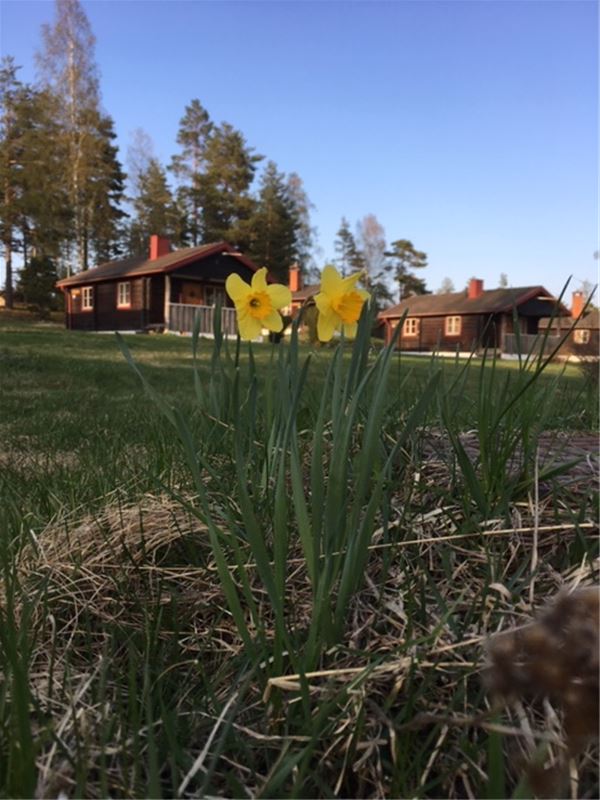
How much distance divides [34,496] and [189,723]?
105 centimetres

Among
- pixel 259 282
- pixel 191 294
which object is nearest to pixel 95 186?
pixel 191 294

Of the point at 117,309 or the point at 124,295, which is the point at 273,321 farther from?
the point at 117,309

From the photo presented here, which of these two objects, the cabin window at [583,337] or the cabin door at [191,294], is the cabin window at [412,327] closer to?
the cabin door at [191,294]

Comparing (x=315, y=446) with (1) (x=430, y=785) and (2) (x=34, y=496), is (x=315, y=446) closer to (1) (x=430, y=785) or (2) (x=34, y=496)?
(1) (x=430, y=785)

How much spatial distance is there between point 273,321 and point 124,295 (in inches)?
1041

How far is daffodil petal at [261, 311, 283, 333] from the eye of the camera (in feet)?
3.82

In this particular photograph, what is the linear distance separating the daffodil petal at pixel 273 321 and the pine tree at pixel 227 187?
38.2 meters

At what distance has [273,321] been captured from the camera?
118 centimetres

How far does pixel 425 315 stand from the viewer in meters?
33.9

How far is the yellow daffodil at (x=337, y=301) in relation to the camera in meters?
1.06

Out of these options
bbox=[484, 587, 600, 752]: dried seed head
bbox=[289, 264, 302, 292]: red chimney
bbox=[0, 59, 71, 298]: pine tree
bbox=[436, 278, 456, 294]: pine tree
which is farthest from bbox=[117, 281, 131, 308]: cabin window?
bbox=[436, 278, 456, 294]: pine tree

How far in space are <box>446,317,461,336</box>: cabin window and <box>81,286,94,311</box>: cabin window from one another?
1959 cm

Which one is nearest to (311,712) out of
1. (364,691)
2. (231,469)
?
(364,691)

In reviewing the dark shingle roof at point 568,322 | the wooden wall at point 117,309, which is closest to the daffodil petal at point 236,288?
the dark shingle roof at point 568,322
